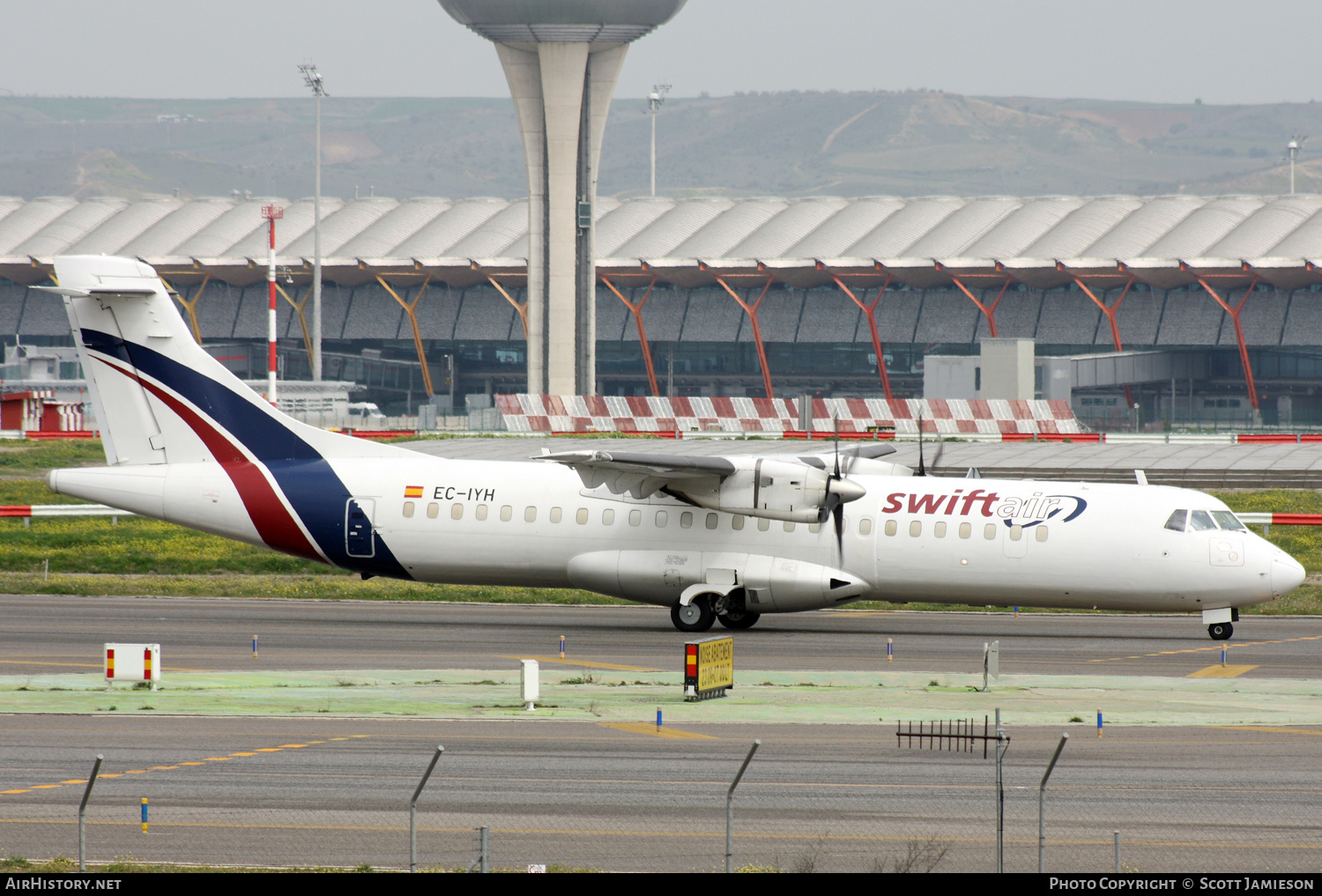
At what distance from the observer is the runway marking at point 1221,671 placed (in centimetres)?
2542

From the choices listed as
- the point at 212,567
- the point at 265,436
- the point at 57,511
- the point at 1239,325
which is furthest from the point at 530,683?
the point at 1239,325

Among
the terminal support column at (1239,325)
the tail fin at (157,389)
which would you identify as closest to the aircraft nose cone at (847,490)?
the tail fin at (157,389)

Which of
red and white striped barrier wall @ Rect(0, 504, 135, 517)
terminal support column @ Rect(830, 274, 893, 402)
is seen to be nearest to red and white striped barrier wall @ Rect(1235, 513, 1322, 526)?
red and white striped barrier wall @ Rect(0, 504, 135, 517)

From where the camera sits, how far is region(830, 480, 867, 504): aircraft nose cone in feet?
93.8

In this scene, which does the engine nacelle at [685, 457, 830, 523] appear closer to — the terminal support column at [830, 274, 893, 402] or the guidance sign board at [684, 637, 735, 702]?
the guidance sign board at [684, 637, 735, 702]

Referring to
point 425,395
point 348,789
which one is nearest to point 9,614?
point 348,789

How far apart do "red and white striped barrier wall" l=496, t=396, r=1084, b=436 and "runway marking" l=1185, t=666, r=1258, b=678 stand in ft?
119

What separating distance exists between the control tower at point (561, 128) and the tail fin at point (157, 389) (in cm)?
4504

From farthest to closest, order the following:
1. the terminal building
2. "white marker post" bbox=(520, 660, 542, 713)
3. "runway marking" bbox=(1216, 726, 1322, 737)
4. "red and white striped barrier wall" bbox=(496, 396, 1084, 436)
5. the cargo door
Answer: the terminal building, "red and white striped barrier wall" bbox=(496, 396, 1084, 436), the cargo door, "white marker post" bbox=(520, 660, 542, 713), "runway marking" bbox=(1216, 726, 1322, 737)

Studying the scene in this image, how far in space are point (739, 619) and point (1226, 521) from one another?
9598 mm

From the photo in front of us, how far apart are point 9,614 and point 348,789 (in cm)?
1788

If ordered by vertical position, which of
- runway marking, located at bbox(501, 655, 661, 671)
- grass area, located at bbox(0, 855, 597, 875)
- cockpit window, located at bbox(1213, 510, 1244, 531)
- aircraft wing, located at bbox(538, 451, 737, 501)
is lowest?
grass area, located at bbox(0, 855, 597, 875)

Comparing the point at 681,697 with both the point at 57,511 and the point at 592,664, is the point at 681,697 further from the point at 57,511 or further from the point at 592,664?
the point at 57,511
